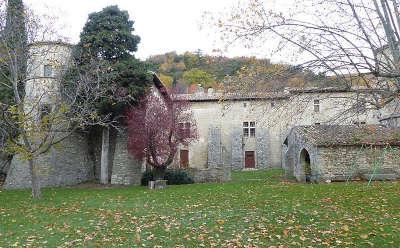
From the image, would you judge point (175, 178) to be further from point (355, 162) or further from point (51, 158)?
point (355, 162)

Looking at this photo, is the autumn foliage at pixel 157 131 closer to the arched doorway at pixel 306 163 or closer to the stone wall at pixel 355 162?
the arched doorway at pixel 306 163

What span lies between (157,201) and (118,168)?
35.3 feet

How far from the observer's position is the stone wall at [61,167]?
80.0 feet

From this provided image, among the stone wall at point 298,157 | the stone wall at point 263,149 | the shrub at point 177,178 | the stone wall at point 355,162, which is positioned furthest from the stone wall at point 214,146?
the stone wall at point 355,162

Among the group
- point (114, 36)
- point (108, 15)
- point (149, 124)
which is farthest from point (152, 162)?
point (108, 15)

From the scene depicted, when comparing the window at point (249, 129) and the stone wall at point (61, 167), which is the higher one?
the window at point (249, 129)

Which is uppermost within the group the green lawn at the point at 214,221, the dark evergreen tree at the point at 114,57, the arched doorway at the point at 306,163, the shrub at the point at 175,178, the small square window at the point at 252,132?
the dark evergreen tree at the point at 114,57

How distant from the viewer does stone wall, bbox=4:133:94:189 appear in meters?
24.4

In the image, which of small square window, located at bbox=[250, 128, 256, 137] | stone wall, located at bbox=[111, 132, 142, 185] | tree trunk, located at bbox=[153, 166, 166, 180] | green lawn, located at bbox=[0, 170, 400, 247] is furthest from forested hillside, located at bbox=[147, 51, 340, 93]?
small square window, located at bbox=[250, 128, 256, 137]

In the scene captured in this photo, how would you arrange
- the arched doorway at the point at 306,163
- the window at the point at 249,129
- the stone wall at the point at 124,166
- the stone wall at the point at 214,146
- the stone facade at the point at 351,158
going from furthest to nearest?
the window at the point at 249,129
the stone wall at the point at 214,146
the stone wall at the point at 124,166
the arched doorway at the point at 306,163
the stone facade at the point at 351,158

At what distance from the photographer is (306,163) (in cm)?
2606

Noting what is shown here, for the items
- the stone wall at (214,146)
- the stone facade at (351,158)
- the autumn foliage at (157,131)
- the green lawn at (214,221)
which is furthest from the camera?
the stone wall at (214,146)

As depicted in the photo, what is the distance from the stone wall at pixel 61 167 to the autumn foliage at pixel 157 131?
14.1ft

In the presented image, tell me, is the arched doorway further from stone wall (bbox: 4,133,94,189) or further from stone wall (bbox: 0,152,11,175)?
stone wall (bbox: 0,152,11,175)
